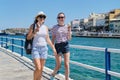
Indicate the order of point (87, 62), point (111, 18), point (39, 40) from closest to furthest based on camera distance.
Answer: point (39, 40) → point (87, 62) → point (111, 18)

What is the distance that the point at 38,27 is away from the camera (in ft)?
23.2

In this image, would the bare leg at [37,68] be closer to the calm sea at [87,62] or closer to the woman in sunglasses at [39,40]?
the woman in sunglasses at [39,40]

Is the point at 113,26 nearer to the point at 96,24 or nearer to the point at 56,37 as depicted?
the point at 96,24

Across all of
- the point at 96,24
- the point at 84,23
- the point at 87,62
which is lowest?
the point at 87,62

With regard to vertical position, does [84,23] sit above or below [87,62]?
above

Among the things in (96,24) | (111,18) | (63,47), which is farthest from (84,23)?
(63,47)

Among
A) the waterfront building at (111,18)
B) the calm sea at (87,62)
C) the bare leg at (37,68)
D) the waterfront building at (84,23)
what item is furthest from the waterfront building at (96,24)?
the bare leg at (37,68)

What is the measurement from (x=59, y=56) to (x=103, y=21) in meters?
156

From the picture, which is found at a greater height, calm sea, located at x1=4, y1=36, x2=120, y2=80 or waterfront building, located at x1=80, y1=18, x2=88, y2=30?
waterfront building, located at x1=80, y1=18, x2=88, y2=30

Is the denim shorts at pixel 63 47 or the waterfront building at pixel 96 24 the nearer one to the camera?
the denim shorts at pixel 63 47

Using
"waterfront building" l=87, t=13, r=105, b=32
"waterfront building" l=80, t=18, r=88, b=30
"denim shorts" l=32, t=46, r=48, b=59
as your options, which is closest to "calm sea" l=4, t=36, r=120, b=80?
"denim shorts" l=32, t=46, r=48, b=59

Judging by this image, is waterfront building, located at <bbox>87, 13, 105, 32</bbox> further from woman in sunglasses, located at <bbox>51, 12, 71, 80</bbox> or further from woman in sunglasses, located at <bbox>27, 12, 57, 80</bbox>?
woman in sunglasses, located at <bbox>27, 12, 57, 80</bbox>

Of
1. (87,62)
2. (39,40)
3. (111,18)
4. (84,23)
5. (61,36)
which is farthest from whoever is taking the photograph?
(84,23)

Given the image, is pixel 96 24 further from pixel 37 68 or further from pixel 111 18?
pixel 37 68
